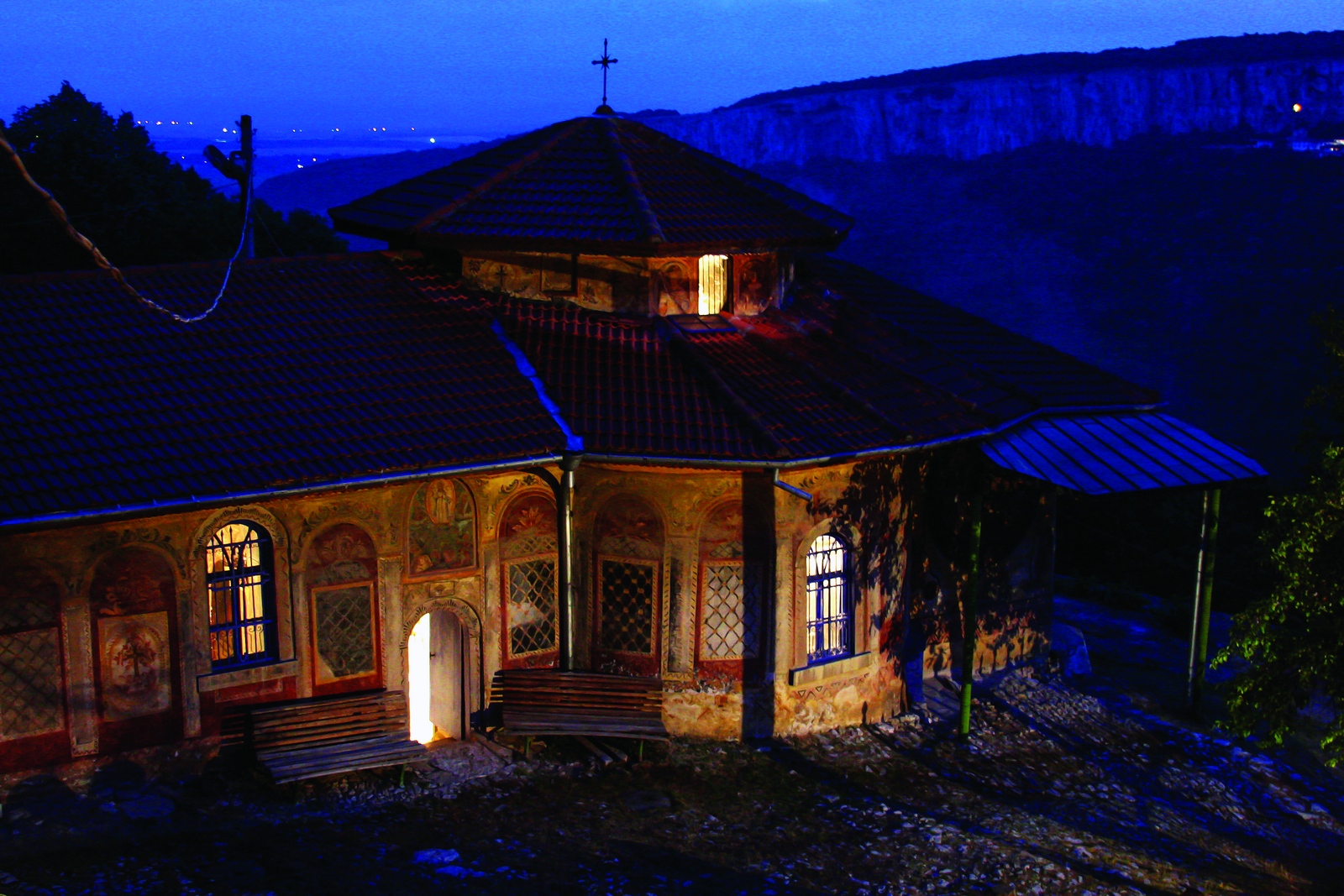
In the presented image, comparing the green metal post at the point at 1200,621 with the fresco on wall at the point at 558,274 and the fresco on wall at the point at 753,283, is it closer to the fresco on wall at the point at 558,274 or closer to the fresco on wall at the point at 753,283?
the fresco on wall at the point at 753,283

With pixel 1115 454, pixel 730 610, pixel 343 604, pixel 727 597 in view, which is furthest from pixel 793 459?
pixel 343 604

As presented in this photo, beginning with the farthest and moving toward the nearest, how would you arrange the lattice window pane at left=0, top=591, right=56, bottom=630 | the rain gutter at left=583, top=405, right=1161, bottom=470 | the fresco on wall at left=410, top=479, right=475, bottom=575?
the fresco on wall at left=410, top=479, right=475, bottom=575, the rain gutter at left=583, top=405, right=1161, bottom=470, the lattice window pane at left=0, top=591, right=56, bottom=630

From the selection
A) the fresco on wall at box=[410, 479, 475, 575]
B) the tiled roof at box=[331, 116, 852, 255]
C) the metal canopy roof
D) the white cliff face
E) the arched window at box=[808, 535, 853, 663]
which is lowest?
Result: the arched window at box=[808, 535, 853, 663]

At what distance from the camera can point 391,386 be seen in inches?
560

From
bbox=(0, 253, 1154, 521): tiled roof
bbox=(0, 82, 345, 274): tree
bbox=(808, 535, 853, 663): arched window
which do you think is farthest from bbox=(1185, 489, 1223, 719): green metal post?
bbox=(0, 82, 345, 274): tree

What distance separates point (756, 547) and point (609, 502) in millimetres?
1769

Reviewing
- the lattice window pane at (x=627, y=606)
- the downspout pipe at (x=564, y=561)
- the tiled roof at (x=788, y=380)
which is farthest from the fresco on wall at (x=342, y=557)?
the lattice window pane at (x=627, y=606)

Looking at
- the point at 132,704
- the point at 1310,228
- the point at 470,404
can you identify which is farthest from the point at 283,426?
the point at 1310,228

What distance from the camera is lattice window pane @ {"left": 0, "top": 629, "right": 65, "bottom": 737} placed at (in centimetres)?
1200

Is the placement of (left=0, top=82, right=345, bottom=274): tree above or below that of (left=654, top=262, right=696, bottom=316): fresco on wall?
above

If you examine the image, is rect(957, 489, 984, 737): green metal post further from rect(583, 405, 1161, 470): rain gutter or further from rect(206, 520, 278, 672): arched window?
rect(206, 520, 278, 672): arched window

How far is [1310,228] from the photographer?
163ft

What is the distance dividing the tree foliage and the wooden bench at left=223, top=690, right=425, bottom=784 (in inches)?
331

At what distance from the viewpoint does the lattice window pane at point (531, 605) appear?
14859mm
